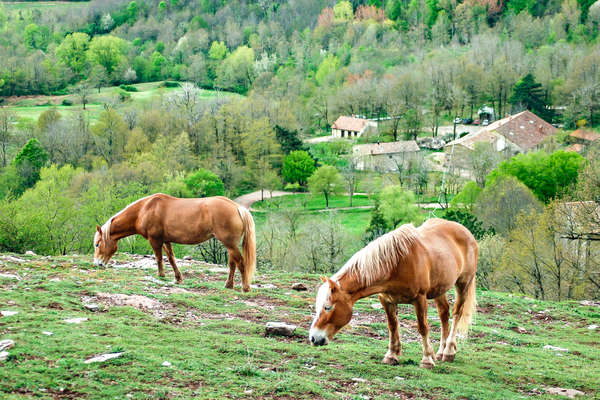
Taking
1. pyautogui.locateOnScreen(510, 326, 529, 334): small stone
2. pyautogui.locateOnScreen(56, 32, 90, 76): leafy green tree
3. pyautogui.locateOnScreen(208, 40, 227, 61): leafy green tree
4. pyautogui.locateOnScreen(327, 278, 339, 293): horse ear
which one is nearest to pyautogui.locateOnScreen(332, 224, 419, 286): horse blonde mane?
pyautogui.locateOnScreen(327, 278, 339, 293): horse ear

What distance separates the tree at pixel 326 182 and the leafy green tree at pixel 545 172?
20.6 m

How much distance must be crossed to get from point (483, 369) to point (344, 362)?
2.55 m

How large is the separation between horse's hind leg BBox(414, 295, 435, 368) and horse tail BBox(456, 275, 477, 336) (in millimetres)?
1274

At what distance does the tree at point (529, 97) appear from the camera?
96.4 m

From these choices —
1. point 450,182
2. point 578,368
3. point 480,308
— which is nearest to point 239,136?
point 450,182

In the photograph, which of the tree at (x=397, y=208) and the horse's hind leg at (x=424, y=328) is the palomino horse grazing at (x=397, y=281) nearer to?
the horse's hind leg at (x=424, y=328)

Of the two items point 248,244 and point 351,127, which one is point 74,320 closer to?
point 248,244

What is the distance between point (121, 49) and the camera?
453 ft

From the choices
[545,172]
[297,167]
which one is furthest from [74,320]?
[297,167]

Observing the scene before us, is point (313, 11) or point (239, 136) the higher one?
point (313, 11)

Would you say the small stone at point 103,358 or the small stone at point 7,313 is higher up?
the small stone at point 103,358

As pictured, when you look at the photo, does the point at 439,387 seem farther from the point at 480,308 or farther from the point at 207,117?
the point at 207,117

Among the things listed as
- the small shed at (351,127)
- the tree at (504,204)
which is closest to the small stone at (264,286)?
the tree at (504,204)

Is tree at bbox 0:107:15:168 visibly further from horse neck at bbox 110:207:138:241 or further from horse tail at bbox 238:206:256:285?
horse tail at bbox 238:206:256:285
